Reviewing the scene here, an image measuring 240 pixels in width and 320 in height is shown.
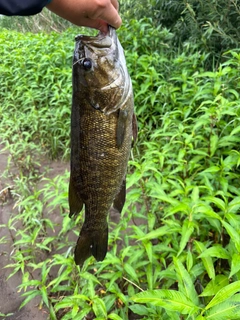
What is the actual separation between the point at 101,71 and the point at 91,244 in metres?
0.95

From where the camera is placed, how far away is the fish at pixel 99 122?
5.12ft

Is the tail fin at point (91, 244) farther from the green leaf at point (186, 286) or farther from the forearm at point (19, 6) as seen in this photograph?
the forearm at point (19, 6)

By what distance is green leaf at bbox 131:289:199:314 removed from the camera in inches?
55.4

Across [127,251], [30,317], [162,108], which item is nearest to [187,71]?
[162,108]

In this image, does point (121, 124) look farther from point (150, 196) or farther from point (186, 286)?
point (150, 196)

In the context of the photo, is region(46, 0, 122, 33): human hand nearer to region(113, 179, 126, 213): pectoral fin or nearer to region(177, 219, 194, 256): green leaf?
region(113, 179, 126, 213): pectoral fin

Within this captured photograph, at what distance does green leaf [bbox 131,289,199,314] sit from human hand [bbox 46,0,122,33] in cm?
129

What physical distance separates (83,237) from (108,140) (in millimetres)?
581

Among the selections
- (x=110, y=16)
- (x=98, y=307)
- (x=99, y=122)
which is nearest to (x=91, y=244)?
(x=98, y=307)

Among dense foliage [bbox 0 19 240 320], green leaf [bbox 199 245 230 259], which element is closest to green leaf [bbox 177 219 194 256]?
dense foliage [bbox 0 19 240 320]

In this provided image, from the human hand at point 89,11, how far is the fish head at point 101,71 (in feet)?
0.18

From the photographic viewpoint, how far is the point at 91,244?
1.81 metres

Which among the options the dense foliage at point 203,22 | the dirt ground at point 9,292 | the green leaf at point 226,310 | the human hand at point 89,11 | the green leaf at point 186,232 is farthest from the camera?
the dense foliage at point 203,22

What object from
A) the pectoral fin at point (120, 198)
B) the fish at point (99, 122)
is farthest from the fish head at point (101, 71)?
the pectoral fin at point (120, 198)
